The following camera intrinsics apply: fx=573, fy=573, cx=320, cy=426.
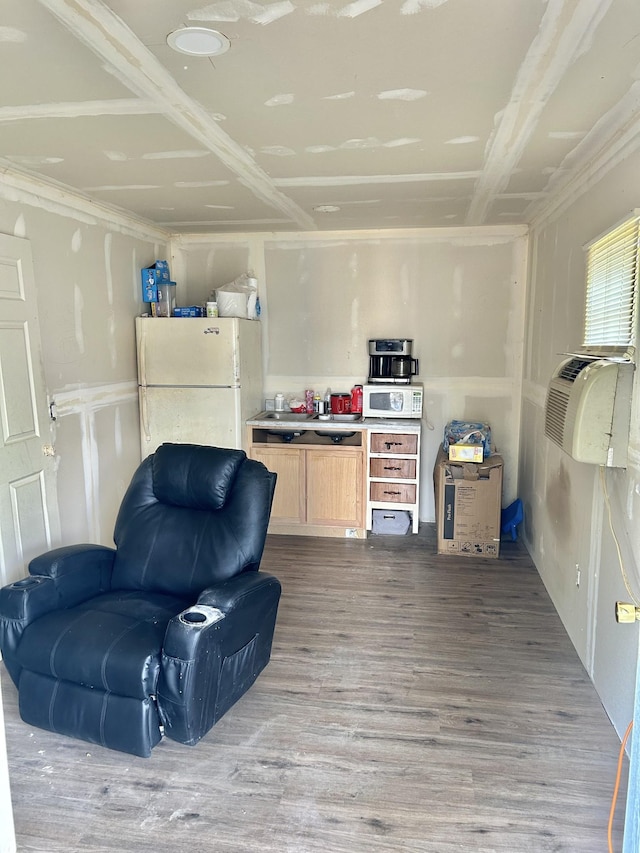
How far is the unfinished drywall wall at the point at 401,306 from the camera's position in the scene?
460 centimetres

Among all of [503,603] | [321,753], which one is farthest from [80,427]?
[503,603]

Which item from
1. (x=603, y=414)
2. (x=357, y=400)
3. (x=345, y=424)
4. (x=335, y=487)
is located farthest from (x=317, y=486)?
(x=603, y=414)

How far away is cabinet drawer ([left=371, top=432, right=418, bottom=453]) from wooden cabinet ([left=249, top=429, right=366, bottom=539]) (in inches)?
4.6

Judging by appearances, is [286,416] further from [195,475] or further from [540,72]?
[540,72]

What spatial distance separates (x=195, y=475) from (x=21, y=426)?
107 cm

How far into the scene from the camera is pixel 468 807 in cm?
193

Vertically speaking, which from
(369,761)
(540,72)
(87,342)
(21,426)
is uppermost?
(540,72)

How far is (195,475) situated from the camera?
8.80 feet

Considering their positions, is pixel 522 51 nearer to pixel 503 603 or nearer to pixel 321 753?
pixel 321 753

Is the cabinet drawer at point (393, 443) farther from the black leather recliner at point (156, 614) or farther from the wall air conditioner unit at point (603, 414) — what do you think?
the wall air conditioner unit at point (603, 414)

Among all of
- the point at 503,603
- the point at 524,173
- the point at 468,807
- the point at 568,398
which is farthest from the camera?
the point at 503,603

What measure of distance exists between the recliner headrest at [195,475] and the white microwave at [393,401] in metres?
2.00

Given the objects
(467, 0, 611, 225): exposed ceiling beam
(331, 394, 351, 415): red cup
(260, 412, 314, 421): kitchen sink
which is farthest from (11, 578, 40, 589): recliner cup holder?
(331, 394, 351, 415): red cup

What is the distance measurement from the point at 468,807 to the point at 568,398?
1.57 meters
